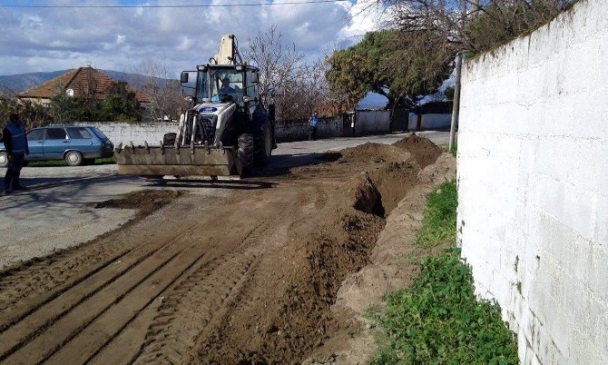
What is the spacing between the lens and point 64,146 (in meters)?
21.0

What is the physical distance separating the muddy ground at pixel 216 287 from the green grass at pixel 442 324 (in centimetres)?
21

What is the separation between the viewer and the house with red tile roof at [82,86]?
1606 inches

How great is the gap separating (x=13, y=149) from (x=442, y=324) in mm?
11264

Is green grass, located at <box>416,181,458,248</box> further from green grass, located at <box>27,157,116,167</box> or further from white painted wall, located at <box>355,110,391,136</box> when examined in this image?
white painted wall, located at <box>355,110,391,136</box>

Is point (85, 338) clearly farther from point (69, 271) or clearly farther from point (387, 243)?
point (387, 243)

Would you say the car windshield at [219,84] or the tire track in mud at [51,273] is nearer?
the tire track in mud at [51,273]

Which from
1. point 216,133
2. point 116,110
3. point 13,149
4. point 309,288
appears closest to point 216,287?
point 309,288

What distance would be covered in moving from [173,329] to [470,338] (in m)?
2.71

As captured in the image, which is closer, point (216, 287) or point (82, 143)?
point (216, 287)

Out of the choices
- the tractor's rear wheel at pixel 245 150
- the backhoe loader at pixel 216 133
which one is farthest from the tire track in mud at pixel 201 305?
the tractor's rear wheel at pixel 245 150

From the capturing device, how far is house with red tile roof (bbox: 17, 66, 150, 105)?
40781mm

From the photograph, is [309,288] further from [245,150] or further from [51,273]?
[245,150]

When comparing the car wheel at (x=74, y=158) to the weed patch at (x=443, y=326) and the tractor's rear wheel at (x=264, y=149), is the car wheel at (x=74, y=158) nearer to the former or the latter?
the tractor's rear wheel at (x=264, y=149)

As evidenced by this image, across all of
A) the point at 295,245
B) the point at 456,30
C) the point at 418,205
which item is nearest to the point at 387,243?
the point at 295,245
